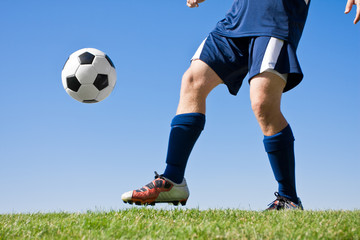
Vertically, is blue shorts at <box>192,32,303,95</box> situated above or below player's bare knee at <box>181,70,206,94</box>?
above

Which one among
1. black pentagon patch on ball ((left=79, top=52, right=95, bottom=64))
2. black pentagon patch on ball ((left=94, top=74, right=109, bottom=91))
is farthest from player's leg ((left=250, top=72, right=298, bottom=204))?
black pentagon patch on ball ((left=79, top=52, right=95, bottom=64))

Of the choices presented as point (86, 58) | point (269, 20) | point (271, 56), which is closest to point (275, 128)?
point (271, 56)

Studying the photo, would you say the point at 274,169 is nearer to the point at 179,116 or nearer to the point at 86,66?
the point at 179,116

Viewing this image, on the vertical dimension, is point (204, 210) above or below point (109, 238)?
below

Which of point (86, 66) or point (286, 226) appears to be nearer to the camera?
point (286, 226)

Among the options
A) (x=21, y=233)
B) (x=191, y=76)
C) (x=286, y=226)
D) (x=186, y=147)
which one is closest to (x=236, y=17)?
(x=191, y=76)

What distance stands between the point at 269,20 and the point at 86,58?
265cm

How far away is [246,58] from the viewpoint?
4.26 metres

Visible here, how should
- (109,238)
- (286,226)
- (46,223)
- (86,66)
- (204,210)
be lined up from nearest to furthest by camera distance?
(109,238)
(286,226)
(46,223)
(204,210)
(86,66)

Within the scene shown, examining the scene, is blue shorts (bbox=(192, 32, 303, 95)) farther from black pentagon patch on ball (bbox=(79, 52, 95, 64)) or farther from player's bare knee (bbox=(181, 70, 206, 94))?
black pentagon patch on ball (bbox=(79, 52, 95, 64))

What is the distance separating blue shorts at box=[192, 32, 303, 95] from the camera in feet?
12.9

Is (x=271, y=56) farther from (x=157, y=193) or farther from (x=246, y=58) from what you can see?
(x=157, y=193)

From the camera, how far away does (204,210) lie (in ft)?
13.2

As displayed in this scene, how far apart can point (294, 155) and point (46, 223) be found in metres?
2.75
